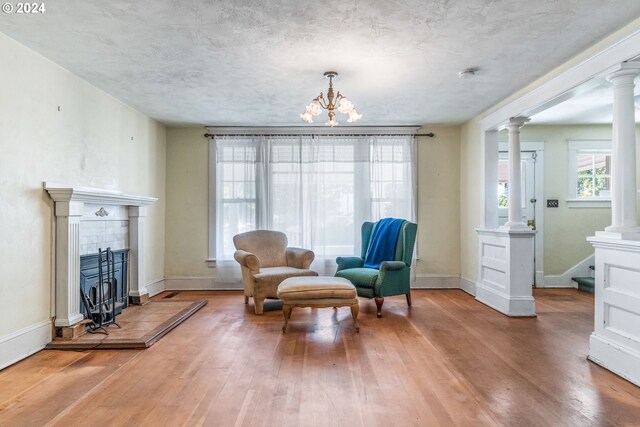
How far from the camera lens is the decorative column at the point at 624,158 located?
2.64 metres

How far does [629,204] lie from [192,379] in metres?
3.10

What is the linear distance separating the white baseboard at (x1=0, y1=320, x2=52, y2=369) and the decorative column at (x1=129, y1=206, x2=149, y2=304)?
4.41ft

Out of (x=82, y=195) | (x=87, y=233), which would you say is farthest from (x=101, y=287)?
(x=82, y=195)

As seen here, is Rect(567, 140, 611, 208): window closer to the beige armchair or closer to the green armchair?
the green armchair

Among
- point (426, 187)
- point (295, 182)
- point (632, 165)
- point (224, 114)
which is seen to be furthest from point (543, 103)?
point (224, 114)

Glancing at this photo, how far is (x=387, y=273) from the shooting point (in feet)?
13.5

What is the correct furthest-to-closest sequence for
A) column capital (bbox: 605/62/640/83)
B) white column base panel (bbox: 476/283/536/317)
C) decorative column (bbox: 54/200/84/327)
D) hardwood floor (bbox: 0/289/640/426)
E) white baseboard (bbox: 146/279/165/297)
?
white baseboard (bbox: 146/279/165/297), white column base panel (bbox: 476/283/536/317), decorative column (bbox: 54/200/84/327), column capital (bbox: 605/62/640/83), hardwood floor (bbox: 0/289/640/426)

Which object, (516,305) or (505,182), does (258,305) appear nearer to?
(516,305)

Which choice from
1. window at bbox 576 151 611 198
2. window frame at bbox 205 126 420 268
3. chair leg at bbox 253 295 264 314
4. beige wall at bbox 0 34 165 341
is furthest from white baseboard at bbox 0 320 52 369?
window at bbox 576 151 611 198

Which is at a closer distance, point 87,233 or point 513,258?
point 87,233

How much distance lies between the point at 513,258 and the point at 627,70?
2.00 meters

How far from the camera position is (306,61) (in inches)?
126

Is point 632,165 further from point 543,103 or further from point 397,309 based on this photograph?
point 397,309

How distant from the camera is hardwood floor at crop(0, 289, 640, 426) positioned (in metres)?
1.99
